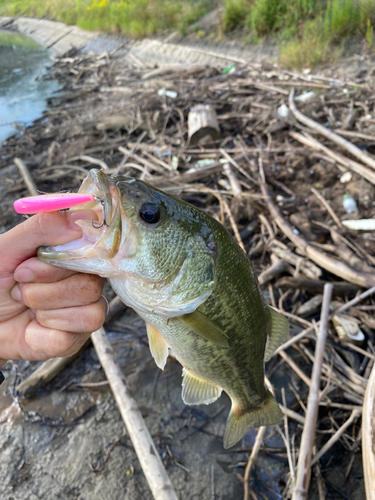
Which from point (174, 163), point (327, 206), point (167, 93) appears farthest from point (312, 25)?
point (327, 206)

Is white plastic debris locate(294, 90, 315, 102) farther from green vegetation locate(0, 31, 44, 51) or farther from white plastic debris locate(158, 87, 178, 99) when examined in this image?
green vegetation locate(0, 31, 44, 51)

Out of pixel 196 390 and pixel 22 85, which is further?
pixel 22 85

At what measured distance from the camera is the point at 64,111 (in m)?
10.8

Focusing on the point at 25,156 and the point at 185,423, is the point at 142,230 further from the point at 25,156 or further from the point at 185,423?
the point at 25,156

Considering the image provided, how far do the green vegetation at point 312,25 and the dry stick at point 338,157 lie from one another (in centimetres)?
482

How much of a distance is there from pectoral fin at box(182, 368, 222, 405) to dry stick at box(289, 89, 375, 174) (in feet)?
13.8

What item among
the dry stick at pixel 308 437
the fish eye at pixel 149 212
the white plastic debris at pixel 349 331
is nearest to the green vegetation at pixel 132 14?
the white plastic debris at pixel 349 331

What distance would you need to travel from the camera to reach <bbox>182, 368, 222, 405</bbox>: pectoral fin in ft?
6.74

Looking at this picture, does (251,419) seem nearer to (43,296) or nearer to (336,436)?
(336,436)

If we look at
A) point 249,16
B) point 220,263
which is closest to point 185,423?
point 220,263

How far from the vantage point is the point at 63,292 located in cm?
153

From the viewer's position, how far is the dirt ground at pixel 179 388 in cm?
273

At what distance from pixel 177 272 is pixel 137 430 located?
1721mm

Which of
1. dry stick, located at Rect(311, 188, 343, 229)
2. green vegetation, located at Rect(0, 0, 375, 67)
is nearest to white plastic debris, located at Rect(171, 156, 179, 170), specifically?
dry stick, located at Rect(311, 188, 343, 229)
